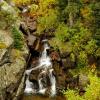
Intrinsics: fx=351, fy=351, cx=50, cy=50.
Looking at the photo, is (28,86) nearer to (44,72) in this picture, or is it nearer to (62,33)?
(44,72)

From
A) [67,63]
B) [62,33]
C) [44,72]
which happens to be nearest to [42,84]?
[44,72]

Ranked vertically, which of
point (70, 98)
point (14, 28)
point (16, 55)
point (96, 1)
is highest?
point (96, 1)

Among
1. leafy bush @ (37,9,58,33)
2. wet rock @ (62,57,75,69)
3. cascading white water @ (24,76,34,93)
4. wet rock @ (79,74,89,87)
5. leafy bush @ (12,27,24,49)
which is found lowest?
cascading white water @ (24,76,34,93)

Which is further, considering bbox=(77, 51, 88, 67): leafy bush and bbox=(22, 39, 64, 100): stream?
bbox=(77, 51, 88, 67): leafy bush

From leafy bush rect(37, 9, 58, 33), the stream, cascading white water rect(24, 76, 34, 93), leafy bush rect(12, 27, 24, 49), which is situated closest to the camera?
leafy bush rect(12, 27, 24, 49)

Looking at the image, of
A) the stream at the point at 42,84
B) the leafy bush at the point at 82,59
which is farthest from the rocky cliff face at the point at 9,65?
the leafy bush at the point at 82,59

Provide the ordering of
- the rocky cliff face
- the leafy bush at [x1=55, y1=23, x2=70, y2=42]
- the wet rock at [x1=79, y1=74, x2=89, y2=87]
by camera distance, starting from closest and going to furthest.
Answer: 1. the rocky cliff face
2. the wet rock at [x1=79, y1=74, x2=89, y2=87]
3. the leafy bush at [x1=55, y1=23, x2=70, y2=42]

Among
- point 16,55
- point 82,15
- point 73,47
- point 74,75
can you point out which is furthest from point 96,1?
point 16,55

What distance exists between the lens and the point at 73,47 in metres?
34.4

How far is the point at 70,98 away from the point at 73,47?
13.8 metres

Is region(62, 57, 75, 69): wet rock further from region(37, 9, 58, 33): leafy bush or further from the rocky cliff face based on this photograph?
region(37, 9, 58, 33): leafy bush

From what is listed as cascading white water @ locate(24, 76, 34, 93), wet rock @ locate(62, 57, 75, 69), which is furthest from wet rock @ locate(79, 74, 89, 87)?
cascading white water @ locate(24, 76, 34, 93)

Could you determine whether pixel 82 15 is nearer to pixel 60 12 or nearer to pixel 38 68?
pixel 60 12

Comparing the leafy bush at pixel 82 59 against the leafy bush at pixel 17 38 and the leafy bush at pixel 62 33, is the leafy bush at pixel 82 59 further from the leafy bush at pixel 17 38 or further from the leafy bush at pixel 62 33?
the leafy bush at pixel 17 38
